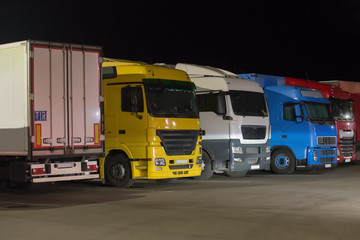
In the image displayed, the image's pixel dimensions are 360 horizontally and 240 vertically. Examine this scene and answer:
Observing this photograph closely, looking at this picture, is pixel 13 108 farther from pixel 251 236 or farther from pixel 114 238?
pixel 251 236

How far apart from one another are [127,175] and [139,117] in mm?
1669

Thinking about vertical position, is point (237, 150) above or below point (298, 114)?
below

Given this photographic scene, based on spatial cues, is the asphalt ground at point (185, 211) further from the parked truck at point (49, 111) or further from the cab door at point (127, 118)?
the cab door at point (127, 118)

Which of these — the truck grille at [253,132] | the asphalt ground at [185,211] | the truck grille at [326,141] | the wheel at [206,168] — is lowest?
the asphalt ground at [185,211]

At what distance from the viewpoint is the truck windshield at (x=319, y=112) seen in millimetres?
21500

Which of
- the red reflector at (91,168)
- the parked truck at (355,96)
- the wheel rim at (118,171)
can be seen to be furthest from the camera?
the parked truck at (355,96)

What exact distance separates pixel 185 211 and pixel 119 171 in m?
5.36

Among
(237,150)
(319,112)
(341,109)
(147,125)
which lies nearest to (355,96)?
(341,109)

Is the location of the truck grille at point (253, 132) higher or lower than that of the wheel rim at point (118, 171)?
higher

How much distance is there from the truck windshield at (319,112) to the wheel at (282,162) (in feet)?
5.16

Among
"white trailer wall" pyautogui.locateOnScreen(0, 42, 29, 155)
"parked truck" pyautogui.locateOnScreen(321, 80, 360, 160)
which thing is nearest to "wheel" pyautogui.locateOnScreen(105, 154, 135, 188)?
"white trailer wall" pyautogui.locateOnScreen(0, 42, 29, 155)

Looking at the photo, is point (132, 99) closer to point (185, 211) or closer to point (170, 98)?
point (170, 98)

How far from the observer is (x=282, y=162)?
21.9 meters

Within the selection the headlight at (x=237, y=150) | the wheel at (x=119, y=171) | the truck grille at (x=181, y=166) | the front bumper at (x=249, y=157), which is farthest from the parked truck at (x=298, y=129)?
the wheel at (x=119, y=171)
